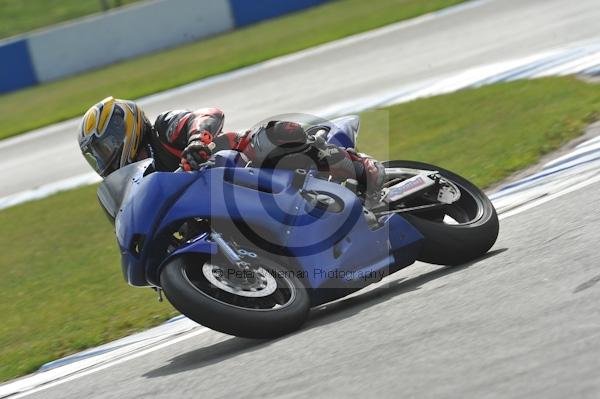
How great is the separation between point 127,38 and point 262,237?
19595mm

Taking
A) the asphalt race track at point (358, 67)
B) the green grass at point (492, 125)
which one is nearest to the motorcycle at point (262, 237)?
the green grass at point (492, 125)

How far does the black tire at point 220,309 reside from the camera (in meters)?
4.55

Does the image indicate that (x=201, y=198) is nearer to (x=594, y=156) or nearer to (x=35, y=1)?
(x=594, y=156)

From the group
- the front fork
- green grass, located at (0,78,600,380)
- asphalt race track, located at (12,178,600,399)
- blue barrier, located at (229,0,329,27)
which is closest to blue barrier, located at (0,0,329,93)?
blue barrier, located at (229,0,329,27)

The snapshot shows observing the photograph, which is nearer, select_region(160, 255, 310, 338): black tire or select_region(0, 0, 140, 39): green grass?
select_region(160, 255, 310, 338): black tire

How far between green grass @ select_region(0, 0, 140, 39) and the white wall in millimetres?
3862

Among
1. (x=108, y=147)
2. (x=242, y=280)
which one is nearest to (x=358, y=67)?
(x=108, y=147)

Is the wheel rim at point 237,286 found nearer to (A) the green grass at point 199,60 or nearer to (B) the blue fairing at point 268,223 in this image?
(B) the blue fairing at point 268,223

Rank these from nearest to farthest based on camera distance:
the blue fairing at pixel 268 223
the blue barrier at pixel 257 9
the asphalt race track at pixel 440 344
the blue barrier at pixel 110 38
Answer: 1. the asphalt race track at pixel 440 344
2. the blue fairing at pixel 268 223
3. the blue barrier at pixel 110 38
4. the blue barrier at pixel 257 9

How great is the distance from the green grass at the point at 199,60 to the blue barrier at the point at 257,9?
490 mm

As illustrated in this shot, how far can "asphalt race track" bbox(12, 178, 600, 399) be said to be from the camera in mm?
3314

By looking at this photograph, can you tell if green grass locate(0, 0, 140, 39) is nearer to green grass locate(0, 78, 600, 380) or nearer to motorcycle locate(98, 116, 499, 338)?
green grass locate(0, 78, 600, 380)

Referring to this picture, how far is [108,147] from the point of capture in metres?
5.39

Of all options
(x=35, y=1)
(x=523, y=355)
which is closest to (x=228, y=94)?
(x=523, y=355)
